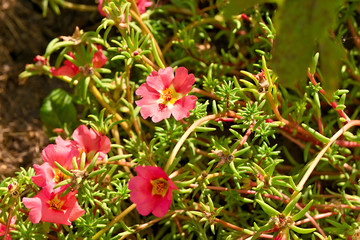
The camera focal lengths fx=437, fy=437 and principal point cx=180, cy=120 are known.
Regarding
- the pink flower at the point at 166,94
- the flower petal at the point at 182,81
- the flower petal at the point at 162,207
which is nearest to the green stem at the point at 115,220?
the flower petal at the point at 162,207

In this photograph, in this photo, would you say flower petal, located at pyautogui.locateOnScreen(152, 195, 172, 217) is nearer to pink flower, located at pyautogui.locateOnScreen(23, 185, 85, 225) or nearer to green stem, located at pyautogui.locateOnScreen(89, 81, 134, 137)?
pink flower, located at pyautogui.locateOnScreen(23, 185, 85, 225)

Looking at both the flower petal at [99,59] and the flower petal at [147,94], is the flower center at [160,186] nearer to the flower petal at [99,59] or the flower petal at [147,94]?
the flower petal at [147,94]

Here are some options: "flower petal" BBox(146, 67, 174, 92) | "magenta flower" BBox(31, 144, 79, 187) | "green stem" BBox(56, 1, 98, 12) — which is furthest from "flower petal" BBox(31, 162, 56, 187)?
"green stem" BBox(56, 1, 98, 12)

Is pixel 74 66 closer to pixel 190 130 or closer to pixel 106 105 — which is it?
pixel 106 105

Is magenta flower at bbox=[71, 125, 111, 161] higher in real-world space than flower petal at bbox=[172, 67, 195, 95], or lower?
lower

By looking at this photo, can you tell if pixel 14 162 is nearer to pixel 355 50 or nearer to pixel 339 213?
pixel 339 213

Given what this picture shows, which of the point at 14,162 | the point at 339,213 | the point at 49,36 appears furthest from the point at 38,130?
the point at 339,213
